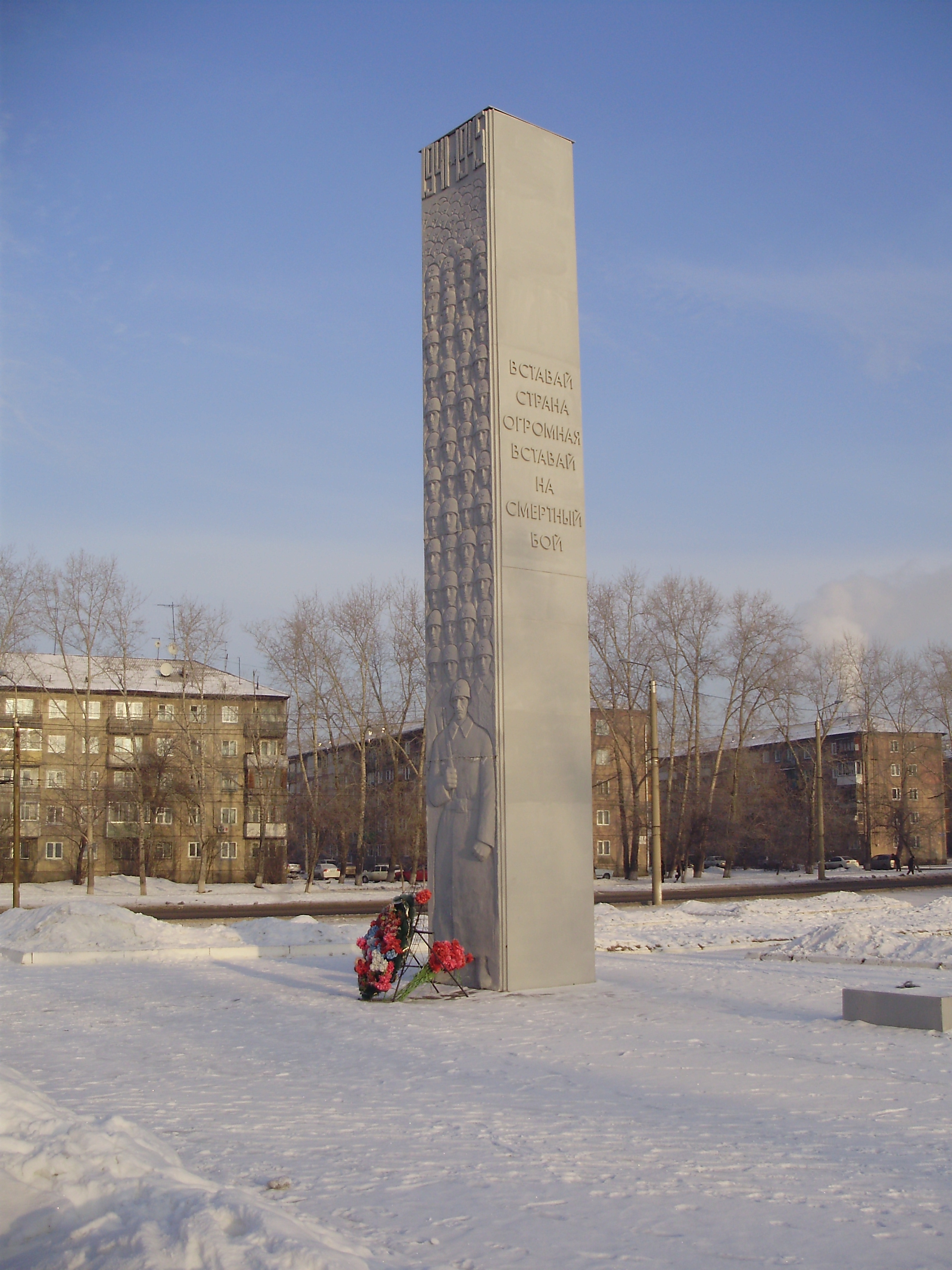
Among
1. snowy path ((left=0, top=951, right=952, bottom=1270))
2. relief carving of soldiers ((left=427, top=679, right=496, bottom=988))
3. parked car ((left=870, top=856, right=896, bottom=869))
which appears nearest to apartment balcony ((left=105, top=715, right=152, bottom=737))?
relief carving of soldiers ((left=427, top=679, right=496, bottom=988))

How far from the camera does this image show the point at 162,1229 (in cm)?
414

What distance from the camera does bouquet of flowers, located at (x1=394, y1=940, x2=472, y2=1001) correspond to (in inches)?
503

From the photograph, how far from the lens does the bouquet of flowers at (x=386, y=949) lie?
12877mm

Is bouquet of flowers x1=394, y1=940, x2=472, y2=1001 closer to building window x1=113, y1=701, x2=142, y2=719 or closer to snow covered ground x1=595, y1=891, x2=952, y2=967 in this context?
snow covered ground x1=595, y1=891, x2=952, y2=967

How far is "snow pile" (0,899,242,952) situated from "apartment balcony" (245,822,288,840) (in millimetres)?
35434

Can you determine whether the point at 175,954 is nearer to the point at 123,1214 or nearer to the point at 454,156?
the point at 454,156

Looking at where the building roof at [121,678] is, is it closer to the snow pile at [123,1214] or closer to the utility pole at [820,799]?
the utility pole at [820,799]

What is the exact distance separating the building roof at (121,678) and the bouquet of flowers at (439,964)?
123ft

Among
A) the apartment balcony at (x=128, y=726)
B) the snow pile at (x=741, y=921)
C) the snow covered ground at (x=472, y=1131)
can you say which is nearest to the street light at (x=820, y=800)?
the snow pile at (x=741, y=921)

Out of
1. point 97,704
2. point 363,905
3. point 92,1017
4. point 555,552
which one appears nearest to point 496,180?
point 555,552

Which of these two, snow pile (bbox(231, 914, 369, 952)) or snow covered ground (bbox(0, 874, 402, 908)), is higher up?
snow pile (bbox(231, 914, 369, 952))

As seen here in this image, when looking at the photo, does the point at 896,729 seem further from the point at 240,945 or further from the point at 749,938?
the point at 240,945

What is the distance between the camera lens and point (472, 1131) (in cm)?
689

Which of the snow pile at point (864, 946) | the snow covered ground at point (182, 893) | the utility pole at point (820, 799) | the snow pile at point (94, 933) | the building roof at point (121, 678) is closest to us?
the snow pile at point (864, 946)
